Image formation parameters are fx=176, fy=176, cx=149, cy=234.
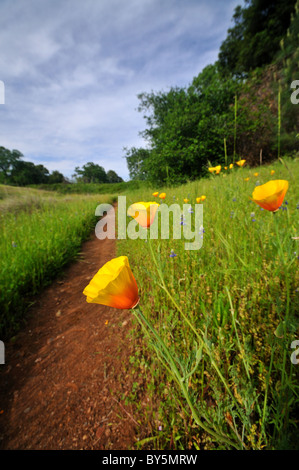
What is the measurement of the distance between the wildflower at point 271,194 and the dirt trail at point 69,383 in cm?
115

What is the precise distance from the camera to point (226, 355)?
0.76m

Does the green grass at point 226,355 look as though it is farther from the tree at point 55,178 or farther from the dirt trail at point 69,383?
the tree at point 55,178

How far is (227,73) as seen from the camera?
11.7 metres

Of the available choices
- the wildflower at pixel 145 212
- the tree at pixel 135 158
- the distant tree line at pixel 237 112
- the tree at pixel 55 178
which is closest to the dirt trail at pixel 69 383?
the wildflower at pixel 145 212

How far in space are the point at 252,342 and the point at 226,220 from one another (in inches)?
42.9

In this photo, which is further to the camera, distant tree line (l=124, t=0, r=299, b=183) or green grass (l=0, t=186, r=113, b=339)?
distant tree line (l=124, t=0, r=299, b=183)

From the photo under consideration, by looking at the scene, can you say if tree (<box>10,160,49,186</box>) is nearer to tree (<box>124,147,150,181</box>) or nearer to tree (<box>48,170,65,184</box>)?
tree (<box>48,170,65,184</box>)

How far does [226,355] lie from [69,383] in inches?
39.6

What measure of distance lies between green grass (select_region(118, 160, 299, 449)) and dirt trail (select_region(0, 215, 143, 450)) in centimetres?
14

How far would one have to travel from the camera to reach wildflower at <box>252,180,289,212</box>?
71 centimetres

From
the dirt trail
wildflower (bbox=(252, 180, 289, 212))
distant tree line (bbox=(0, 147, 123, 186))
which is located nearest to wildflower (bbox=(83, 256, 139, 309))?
wildflower (bbox=(252, 180, 289, 212))

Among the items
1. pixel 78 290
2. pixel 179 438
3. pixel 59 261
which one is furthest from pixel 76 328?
pixel 59 261

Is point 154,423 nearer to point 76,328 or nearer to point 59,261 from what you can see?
point 76,328

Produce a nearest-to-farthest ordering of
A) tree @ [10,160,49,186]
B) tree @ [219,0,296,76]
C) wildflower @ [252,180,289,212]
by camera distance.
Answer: wildflower @ [252,180,289,212] < tree @ [219,0,296,76] < tree @ [10,160,49,186]
